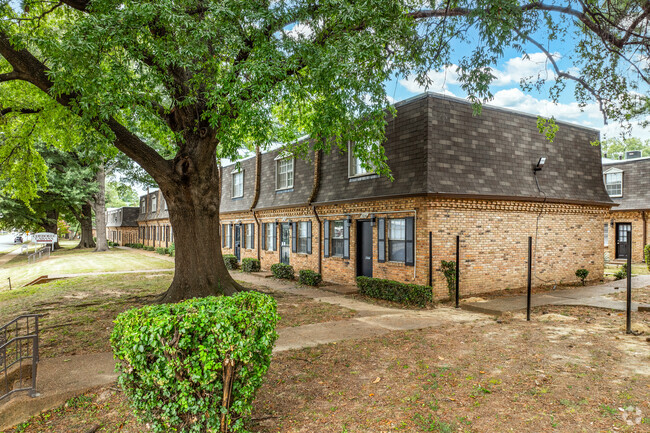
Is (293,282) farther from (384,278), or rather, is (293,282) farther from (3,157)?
(3,157)

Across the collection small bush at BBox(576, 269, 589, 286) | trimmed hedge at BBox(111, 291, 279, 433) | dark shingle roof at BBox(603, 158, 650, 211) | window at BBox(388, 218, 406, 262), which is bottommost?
small bush at BBox(576, 269, 589, 286)

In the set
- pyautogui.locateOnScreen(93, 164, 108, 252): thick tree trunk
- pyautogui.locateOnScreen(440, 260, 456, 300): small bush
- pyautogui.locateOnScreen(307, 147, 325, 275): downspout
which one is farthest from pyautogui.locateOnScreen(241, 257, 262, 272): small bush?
pyautogui.locateOnScreen(93, 164, 108, 252): thick tree trunk

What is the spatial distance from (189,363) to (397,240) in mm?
8954

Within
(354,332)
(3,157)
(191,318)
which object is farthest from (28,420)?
(3,157)

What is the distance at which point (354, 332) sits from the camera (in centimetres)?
764

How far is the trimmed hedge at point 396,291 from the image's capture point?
10.1 m

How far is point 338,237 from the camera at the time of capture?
14125 mm

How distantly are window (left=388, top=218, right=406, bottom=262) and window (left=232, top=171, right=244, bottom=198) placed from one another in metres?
11.5

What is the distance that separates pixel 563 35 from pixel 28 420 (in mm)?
11139

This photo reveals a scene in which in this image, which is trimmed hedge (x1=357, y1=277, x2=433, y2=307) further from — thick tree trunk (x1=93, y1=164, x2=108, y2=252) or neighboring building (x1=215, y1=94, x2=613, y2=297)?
thick tree trunk (x1=93, y1=164, x2=108, y2=252)

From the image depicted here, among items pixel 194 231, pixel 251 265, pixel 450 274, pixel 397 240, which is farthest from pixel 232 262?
pixel 450 274

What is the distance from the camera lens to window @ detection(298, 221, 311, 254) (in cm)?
1579

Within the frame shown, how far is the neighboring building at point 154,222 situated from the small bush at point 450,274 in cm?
2589

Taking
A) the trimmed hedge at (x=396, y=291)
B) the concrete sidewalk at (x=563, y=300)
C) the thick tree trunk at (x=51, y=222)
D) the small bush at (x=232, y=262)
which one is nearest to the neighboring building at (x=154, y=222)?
the thick tree trunk at (x=51, y=222)
